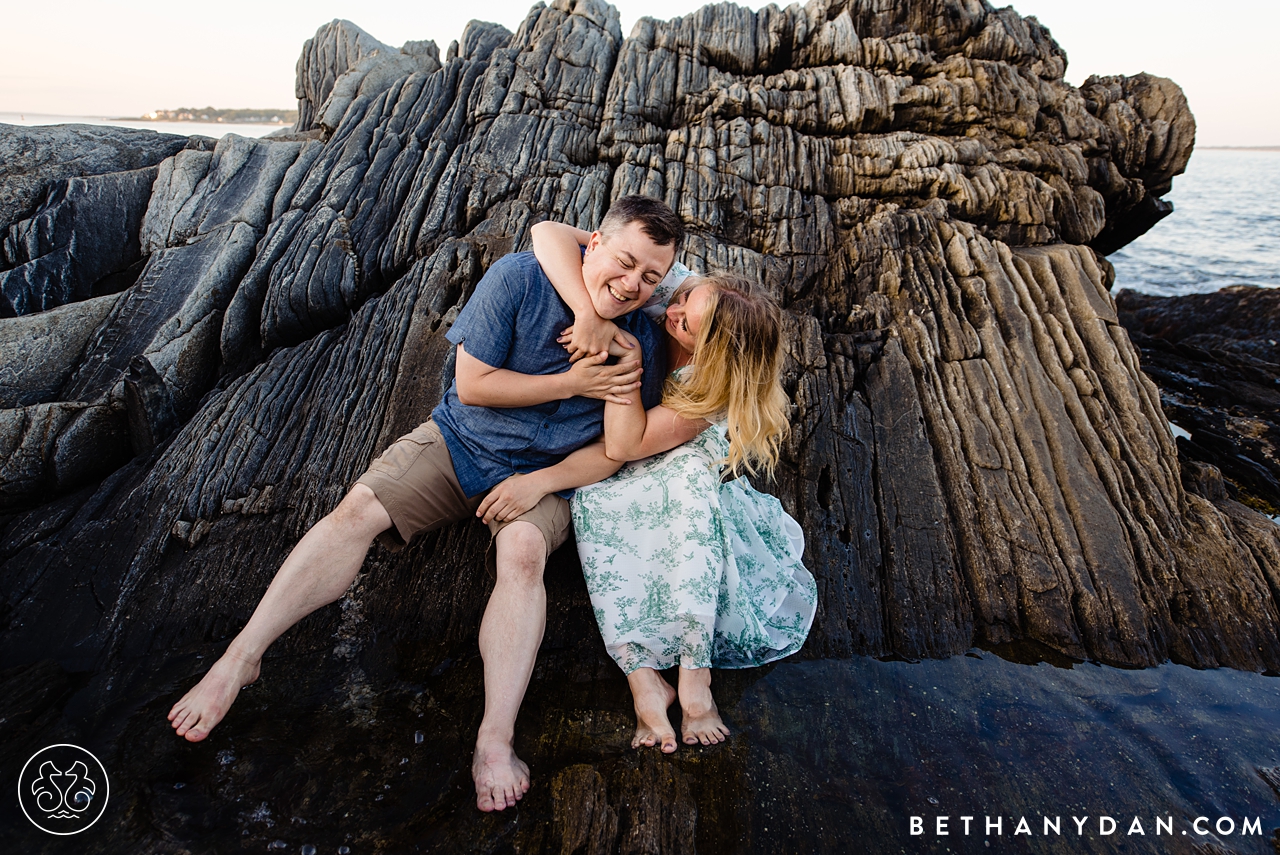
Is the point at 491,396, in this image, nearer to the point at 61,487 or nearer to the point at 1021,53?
the point at 61,487

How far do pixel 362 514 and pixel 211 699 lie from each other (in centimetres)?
104

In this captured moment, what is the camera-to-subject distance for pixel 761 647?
3.96 m

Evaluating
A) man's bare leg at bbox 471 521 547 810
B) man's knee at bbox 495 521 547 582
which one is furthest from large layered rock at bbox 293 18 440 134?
man's bare leg at bbox 471 521 547 810

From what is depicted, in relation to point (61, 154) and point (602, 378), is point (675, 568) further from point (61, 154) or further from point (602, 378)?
point (61, 154)

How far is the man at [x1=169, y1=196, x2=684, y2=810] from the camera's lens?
3244mm

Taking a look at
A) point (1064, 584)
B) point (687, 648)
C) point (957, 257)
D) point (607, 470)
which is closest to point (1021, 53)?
point (957, 257)

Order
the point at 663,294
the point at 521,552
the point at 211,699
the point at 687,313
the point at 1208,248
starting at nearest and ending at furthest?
the point at 211,699 < the point at 521,552 < the point at 687,313 < the point at 663,294 < the point at 1208,248

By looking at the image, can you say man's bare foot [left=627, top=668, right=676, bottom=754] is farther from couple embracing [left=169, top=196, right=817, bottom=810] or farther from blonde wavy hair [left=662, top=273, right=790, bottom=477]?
blonde wavy hair [left=662, top=273, right=790, bottom=477]

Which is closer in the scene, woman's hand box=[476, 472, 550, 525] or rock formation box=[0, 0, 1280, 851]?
woman's hand box=[476, 472, 550, 525]

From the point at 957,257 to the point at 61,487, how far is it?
23.0ft

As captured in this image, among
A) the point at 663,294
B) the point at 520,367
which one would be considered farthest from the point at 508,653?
the point at 663,294

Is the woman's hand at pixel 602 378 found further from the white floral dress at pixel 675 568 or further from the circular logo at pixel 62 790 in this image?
the circular logo at pixel 62 790

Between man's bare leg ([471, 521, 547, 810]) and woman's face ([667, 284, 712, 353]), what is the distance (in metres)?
1.27

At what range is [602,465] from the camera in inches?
150
